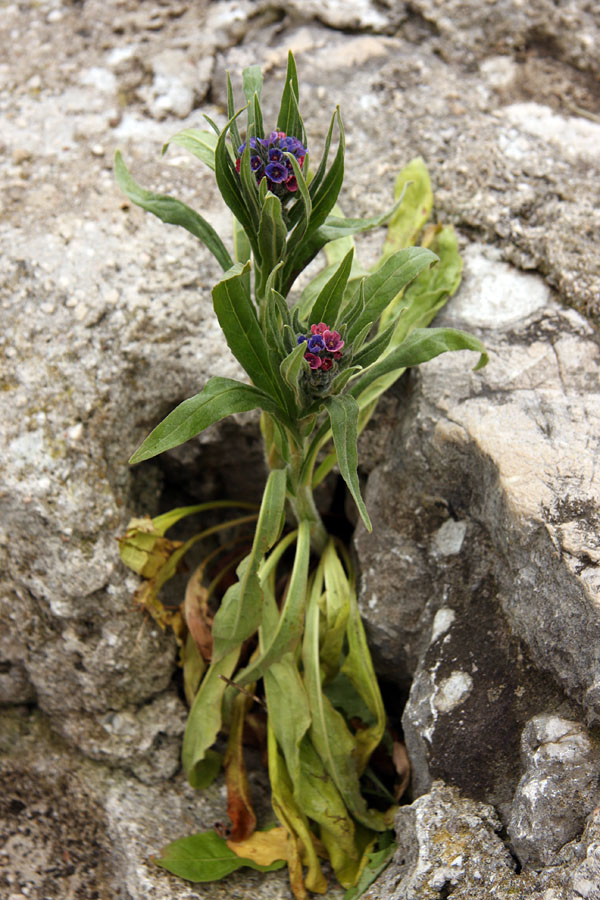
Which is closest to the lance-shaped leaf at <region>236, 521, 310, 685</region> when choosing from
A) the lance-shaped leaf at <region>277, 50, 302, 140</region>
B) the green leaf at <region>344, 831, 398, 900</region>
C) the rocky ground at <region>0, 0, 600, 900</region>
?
the rocky ground at <region>0, 0, 600, 900</region>

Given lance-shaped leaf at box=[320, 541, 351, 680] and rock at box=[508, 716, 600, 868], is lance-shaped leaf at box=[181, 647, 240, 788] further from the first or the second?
rock at box=[508, 716, 600, 868]

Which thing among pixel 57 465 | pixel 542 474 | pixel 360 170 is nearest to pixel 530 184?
pixel 360 170

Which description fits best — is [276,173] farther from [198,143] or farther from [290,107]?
[198,143]

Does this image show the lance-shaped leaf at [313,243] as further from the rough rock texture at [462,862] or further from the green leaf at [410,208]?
the rough rock texture at [462,862]

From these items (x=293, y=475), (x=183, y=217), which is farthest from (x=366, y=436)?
(x=183, y=217)

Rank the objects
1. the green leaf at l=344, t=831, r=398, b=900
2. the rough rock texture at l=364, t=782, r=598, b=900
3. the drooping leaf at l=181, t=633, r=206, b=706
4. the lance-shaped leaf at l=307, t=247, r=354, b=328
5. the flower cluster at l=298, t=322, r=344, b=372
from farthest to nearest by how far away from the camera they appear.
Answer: the drooping leaf at l=181, t=633, r=206, b=706, the green leaf at l=344, t=831, r=398, b=900, the lance-shaped leaf at l=307, t=247, r=354, b=328, the flower cluster at l=298, t=322, r=344, b=372, the rough rock texture at l=364, t=782, r=598, b=900

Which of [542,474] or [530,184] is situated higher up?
[530,184]

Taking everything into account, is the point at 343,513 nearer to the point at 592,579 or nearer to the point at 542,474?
the point at 542,474
